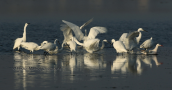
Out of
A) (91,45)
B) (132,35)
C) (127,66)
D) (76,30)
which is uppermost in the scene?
(76,30)

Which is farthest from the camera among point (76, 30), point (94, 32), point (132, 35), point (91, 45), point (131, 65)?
point (94, 32)

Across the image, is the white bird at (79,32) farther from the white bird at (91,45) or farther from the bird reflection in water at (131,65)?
the bird reflection in water at (131,65)

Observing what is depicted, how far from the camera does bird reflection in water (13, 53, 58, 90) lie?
9625 mm

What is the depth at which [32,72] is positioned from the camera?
11.3m

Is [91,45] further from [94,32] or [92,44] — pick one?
[94,32]

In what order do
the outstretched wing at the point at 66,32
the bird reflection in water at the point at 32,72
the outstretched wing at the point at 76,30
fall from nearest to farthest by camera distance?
the bird reflection in water at the point at 32,72 < the outstretched wing at the point at 76,30 < the outstretched wing at the point at 66,32

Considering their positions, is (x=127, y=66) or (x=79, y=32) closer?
Result: (x=127, y=66)

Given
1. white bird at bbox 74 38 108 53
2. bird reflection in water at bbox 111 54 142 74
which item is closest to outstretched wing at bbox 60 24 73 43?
white bird at bbox 74 38 108 53

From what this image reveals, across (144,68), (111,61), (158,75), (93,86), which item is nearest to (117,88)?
(93,86)

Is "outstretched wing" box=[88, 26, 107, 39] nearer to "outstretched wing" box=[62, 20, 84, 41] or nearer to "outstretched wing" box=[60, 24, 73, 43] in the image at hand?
"outstretched wing" box=[62, 20, 84, 41]

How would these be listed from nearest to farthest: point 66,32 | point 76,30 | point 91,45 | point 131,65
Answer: point 131,65
point 91,45
point 76,30
point 66,32

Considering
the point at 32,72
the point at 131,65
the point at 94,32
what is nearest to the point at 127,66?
the point at 131,65

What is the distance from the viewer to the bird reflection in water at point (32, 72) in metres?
9.62

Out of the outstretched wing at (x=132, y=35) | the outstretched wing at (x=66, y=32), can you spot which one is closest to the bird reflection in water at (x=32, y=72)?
the outstretched wing at (x=132, y=35)
